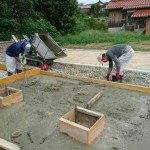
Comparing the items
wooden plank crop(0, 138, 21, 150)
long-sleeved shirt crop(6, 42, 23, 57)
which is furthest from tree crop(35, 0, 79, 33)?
wooden plank crop(0, 138, 21, 150)

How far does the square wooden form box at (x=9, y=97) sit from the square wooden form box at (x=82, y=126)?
56.6 inches

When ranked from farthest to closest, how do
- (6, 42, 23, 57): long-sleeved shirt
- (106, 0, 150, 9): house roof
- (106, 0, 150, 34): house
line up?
1. (106, 0, 150, 9): house roof
2. (106, 0, 150, 34): house
3. (6, 42, 23, 57): long-sleeved shirt

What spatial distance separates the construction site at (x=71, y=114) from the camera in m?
3.29

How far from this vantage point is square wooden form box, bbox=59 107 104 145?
323cm

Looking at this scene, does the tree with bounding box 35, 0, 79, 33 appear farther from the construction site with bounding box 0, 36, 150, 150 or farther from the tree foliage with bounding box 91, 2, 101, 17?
the tree foliage with bounding box 91, 2, 101, 17

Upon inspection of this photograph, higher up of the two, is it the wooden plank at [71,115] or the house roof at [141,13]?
the house roof at [141,13]

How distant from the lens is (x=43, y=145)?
326cm

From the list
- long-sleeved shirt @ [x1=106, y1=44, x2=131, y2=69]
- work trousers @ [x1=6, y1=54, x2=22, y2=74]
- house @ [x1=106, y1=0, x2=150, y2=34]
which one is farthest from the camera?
house @ [x1=106, y1=0, x2=150, y2=34]

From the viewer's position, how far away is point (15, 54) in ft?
19.6

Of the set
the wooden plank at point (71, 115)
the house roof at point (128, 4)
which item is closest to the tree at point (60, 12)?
the house roof at point (128, 4)

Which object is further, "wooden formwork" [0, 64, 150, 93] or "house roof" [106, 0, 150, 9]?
"house roof" [106, 0, 150, 9]

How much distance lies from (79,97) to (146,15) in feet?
55.5

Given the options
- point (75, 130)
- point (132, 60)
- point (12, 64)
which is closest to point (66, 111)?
point (75, 130)

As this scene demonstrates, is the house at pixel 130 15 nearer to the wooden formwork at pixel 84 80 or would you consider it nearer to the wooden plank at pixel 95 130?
the wooden formwork at pixel 84 80
